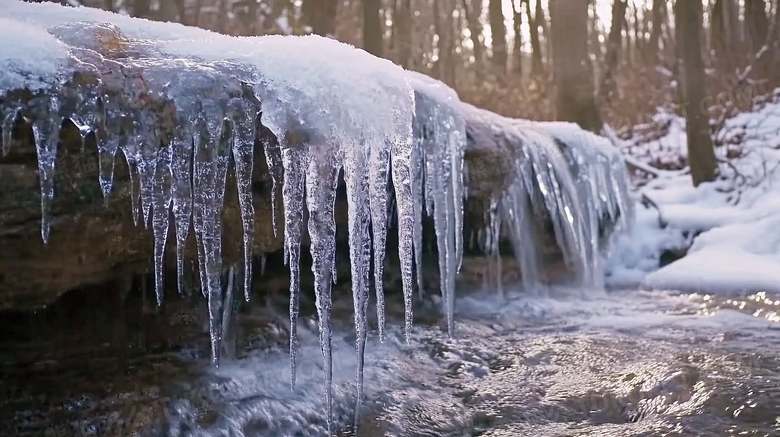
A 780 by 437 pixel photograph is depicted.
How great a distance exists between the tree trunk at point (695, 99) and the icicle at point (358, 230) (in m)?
6.27

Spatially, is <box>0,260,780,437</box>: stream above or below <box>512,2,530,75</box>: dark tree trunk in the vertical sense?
below

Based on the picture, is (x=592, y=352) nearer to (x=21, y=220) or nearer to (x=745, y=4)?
(x=21, y=220)

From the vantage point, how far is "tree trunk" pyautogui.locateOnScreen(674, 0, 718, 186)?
24.2 ft

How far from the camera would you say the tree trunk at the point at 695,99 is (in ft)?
24.2

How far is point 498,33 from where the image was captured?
1285 centimetres

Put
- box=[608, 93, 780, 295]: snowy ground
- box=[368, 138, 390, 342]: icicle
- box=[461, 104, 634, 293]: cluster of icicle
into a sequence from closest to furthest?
box=[368, 138, 390, 342]: icicle < box=[461, 104, 634, 293]: cluster of icicle < box=[608, 93, 780, 295]: snowy ground

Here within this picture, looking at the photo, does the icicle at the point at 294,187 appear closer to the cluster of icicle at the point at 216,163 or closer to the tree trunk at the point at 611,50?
the cluster of icicle at the point at 216,163

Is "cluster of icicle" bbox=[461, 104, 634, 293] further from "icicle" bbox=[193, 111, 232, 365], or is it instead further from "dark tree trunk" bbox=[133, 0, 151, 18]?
"dark tree trunk" bbox=[133, 0, 151, 18]

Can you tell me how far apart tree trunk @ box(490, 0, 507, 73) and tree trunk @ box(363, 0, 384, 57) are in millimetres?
4825

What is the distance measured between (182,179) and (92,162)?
0.32m

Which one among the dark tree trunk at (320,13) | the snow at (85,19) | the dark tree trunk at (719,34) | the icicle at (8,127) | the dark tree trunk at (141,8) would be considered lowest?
the icicle at (8,127)

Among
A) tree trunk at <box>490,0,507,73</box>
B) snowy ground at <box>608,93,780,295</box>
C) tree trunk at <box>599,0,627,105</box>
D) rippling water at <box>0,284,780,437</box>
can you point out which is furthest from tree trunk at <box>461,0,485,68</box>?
rippling water at <box>0,284,780,437</box>

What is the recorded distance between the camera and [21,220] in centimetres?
223

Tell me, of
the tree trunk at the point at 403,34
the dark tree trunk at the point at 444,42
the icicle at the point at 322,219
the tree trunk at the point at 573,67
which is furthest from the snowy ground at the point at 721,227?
the dark tree trunk at the point at 444,42
